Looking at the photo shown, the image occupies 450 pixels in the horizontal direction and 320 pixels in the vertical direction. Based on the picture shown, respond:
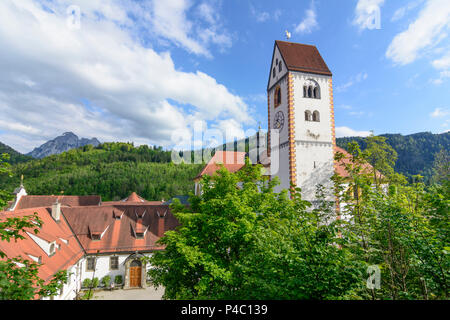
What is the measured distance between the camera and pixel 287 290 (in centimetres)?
450

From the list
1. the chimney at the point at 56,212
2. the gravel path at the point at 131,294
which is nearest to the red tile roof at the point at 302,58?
the gravel path at the point at 131,294

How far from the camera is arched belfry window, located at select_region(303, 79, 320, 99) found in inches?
757

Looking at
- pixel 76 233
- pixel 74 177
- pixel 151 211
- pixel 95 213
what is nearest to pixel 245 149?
pixel 151 211

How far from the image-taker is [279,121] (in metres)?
20.0

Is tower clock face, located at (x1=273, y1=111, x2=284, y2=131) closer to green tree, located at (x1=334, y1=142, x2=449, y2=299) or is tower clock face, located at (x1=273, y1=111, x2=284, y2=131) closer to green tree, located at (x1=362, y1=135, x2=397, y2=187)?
green tree, located at (x1=362, y1=135, x2=397, y2=187)

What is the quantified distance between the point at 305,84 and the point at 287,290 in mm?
17986

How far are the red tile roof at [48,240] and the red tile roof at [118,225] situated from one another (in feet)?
3.42

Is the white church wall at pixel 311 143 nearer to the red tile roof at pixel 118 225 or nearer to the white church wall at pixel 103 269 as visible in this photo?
the red tile roof at pixel 118 225

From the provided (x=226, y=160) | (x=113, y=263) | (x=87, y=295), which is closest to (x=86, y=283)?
(x=87, y=295)

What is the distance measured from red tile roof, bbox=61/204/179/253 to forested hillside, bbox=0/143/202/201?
65.4 metres

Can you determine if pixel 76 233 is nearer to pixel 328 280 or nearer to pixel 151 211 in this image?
pixel 151 211

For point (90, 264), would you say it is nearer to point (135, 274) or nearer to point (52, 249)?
point (135, 274)

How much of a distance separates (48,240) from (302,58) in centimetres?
2583

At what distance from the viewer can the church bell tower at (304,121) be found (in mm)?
18016
